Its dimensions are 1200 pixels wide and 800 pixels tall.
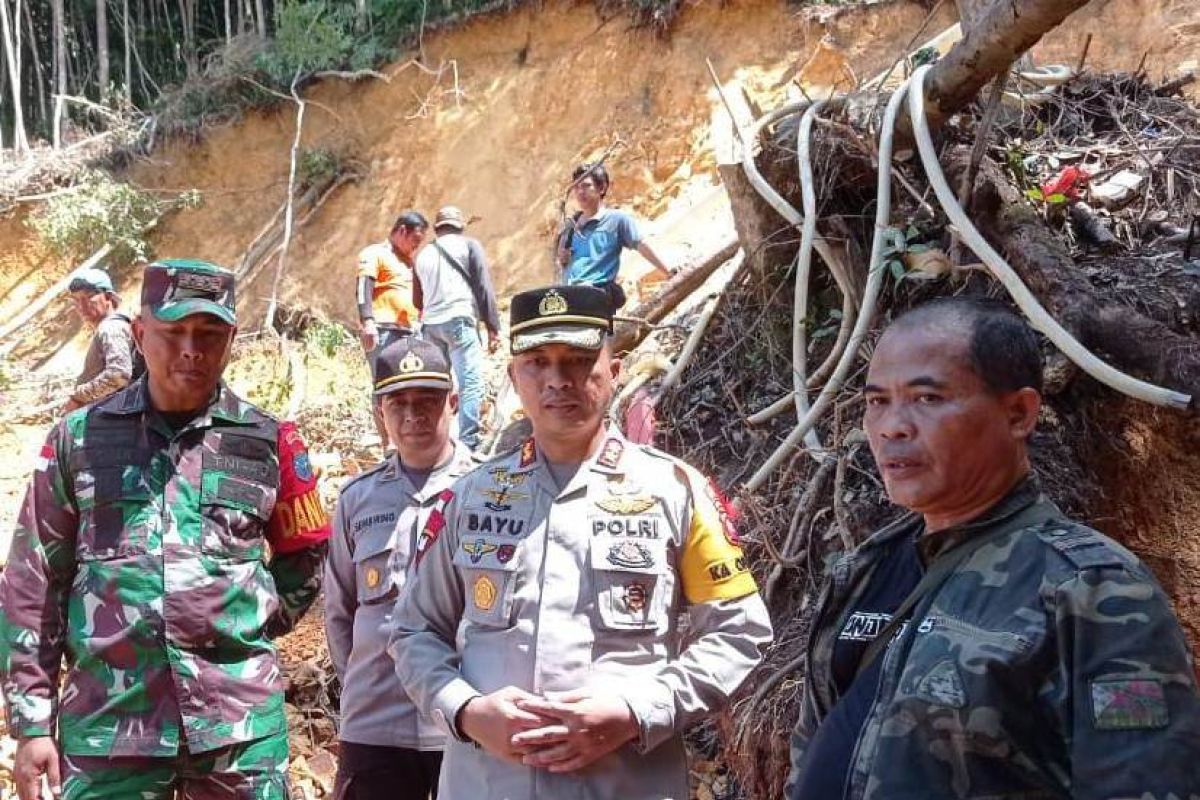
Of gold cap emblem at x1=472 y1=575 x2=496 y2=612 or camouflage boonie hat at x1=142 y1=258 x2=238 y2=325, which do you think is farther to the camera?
camouflage boonie hat at x1=142 y1=258 x2=238 y2=325

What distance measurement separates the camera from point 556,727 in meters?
1.89

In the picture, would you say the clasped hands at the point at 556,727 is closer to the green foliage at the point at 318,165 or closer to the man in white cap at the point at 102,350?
the man in white cap at the point at 102,350

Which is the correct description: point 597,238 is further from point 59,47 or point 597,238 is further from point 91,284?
point 59,47

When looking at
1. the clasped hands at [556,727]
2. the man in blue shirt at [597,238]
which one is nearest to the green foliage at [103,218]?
the man in blue shirt at [597,238]

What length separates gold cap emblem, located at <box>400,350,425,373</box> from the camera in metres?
3.08

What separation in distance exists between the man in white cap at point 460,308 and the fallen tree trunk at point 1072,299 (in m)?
3.74

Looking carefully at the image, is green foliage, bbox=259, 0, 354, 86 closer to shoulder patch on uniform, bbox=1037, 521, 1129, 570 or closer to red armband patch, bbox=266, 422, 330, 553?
red armband patch, bbox=266, 422, 330, 553

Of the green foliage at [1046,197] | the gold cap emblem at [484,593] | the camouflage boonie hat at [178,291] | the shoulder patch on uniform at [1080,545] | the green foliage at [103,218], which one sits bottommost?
the shoulder patch on uniform at [1080,545]

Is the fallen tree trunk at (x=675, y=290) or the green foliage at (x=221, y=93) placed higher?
the green foliage at (x=221, y=93)

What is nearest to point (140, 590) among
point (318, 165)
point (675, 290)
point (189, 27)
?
point (675, 290)

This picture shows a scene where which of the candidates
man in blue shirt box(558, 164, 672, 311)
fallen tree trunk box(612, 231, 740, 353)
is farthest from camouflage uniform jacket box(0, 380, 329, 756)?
man in blue shirt box(558, 164, 672, 311)

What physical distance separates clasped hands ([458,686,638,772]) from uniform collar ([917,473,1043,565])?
667 mm

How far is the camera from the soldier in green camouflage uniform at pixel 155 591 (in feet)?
8.00

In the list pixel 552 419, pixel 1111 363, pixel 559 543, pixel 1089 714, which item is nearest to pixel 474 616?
pixel 559 543
